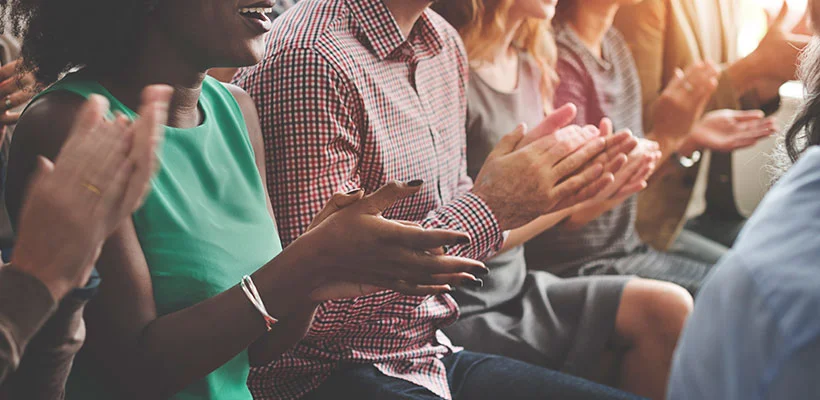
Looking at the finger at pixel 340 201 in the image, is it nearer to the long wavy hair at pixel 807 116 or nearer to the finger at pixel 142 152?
the finger at pixel 142 152

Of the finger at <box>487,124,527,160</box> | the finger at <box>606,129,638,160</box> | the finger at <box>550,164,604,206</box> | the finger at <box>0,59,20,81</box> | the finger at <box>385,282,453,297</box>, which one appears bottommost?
the finger at <box>550,164,604,206</box>

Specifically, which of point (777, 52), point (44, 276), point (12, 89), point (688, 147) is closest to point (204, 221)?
point (44, 276)

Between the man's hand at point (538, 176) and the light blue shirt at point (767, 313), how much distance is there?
589 millimetres

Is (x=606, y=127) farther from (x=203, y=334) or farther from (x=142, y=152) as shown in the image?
(x=142, y=152)

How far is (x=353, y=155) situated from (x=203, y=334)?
0.38m

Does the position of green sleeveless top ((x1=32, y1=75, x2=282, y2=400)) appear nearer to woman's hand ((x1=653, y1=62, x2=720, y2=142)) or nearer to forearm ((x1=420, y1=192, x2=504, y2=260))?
forearm ((x1=420, y1=192, x2=504, y2=260))

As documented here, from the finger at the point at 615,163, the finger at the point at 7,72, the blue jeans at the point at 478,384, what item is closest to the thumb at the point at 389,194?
the blue jeans at the point at 478,384

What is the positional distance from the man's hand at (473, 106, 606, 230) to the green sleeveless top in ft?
1.06

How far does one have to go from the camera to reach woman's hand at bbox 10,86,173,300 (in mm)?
573

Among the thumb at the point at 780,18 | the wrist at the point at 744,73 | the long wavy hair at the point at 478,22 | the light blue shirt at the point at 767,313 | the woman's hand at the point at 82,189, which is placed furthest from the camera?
the wrist at the point at 744,73

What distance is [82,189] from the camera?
0.58 m

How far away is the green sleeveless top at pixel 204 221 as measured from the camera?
838mm

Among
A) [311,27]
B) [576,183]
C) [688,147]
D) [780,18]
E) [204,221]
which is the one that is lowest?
[688,147]

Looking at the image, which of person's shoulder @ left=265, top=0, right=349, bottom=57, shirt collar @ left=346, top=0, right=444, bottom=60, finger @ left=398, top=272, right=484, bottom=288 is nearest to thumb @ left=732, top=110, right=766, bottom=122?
shirt collar @ left=346, top=0, right=444, bottom=60
